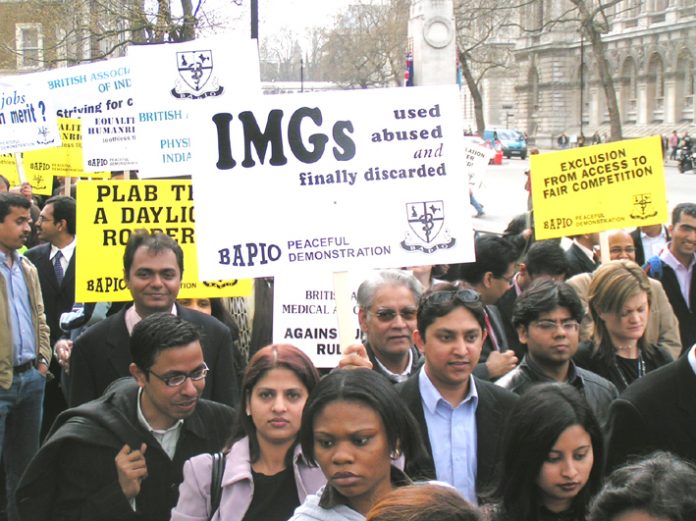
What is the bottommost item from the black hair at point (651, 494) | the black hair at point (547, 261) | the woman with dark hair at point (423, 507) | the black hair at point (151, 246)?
the black hair at point (651, 494)

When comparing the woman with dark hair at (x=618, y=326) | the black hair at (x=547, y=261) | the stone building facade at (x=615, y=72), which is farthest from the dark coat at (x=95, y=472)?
the stone building facade at (x=615, y=72)

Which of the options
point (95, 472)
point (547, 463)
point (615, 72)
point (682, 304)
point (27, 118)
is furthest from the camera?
point (615, 72)

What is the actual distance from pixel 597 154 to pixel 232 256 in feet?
10.8

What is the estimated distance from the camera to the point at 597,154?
696cm

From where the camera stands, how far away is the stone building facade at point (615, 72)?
6366 cm

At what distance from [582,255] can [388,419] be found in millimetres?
4524

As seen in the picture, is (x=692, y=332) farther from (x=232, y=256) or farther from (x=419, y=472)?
(x=419, y=472)

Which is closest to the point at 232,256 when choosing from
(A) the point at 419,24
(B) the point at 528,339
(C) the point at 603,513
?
(B) the point at 528,339

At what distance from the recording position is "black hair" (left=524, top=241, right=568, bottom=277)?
603cm

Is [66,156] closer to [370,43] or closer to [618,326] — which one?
[618,326]

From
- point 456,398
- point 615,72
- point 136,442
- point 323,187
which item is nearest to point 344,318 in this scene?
point 456,398

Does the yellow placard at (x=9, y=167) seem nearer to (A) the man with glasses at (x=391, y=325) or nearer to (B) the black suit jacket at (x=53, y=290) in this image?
(B) the black suit jacket at (x=53, y=290)

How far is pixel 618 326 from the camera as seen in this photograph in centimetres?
468

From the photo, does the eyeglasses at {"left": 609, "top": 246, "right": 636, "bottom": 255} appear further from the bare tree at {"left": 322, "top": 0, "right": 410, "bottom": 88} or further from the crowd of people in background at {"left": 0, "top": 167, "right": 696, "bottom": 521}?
the bare tree at {"left": 322, "top": 0, "right": 410, "bottom": 88}
